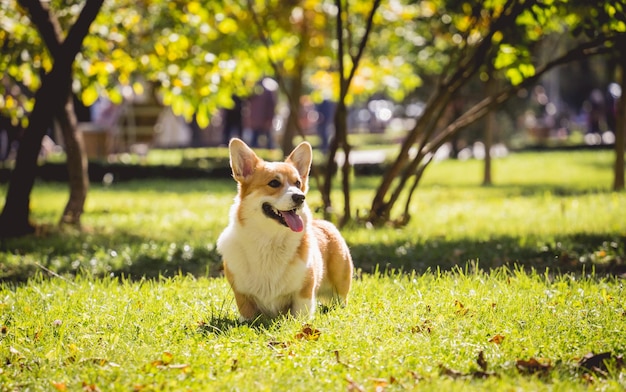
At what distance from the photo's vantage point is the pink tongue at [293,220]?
4793mm

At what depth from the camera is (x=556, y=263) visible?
24.1ft

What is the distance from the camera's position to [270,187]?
484 centimetres

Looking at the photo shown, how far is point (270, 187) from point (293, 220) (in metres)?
0.24

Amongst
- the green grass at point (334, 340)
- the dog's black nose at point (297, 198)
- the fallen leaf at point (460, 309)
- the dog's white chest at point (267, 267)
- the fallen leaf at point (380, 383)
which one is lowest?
the fallen leaf at point (380, 383)

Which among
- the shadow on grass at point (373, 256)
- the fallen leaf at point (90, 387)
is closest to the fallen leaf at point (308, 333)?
the fallen leaf at point (90, 387)

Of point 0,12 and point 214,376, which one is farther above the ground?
point 0,12

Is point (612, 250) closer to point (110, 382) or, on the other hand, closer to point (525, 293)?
point (525, 293)

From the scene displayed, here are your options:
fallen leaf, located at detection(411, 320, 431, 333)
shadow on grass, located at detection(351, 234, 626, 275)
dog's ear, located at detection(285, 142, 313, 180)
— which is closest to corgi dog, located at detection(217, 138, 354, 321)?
dog's ear, located at detection(285, 142, 313, 180)

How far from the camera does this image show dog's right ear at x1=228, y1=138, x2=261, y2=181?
16.1 feet

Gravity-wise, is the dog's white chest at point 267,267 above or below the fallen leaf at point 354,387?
above

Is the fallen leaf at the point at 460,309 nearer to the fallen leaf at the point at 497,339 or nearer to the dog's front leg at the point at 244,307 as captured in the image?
the fallen leaf at the point at 497,339

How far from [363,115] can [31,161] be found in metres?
39.5

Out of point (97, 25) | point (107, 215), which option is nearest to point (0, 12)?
point (97, 25)

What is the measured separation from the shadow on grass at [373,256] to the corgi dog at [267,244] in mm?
2098
